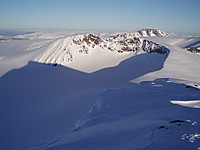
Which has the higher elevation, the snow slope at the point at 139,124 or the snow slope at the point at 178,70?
the snow slope at the point at 139,124

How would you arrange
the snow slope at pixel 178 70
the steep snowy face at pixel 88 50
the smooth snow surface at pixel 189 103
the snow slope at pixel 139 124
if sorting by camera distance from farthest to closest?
the steep snowy face at pixel 88 50 < the snow slope at pixel 178 70 < the smooth snow surface at pixel 189 103 < the snow slope at pixel 139 124

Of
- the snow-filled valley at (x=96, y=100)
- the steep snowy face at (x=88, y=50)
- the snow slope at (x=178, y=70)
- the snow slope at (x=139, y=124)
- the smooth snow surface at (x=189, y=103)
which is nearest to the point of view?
the snow slope at (x=139, y=124)

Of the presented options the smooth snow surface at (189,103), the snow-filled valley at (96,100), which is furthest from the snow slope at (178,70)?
the smooth snow surface at (189,103)

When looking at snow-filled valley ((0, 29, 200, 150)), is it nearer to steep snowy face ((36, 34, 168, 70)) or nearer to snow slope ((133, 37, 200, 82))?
steep snowy face ((36, 34, 168, 70))

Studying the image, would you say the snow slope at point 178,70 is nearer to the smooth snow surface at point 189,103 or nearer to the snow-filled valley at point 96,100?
the snow-filled valley at point 96,100

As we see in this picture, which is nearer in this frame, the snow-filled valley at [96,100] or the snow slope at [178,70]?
the snow-filled valley at [96,100]

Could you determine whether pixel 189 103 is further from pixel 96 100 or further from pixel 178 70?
pixel 178 70

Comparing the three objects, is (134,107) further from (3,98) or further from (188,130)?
(3,98)

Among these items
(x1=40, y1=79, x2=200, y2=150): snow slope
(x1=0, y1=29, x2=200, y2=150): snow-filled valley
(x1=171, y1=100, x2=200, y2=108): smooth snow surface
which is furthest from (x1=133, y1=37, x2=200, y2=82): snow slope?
(x1=171, y1=100, x2=200, y2=108): smooth snow surface
